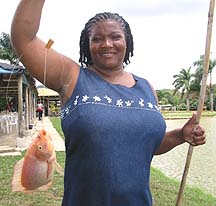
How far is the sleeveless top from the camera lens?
1.66 metres

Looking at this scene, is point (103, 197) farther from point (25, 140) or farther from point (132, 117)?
point (25, 140)

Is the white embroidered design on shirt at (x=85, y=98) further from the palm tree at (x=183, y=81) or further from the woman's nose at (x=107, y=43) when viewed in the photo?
the palm tree at (x=183, y=81)

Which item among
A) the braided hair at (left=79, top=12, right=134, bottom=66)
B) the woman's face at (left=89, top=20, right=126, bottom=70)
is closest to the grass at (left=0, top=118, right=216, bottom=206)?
the braided hair at (left=79, top=12, right=134, bottom=66)

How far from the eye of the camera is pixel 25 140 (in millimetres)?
10539

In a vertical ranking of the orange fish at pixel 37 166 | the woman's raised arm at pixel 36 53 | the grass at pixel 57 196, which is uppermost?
the woman's raised arm at pixel 36 53

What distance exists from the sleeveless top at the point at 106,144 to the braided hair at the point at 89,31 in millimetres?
192

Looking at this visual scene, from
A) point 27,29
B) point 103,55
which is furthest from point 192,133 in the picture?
point 27,29

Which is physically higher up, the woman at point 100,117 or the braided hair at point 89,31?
the braided hair at point 89,31

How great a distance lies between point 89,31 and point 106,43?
0.12 metres

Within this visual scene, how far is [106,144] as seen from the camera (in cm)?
166

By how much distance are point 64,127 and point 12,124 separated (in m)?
15.0

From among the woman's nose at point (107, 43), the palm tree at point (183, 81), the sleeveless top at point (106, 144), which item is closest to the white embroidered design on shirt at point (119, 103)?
the sleeveless top at point (106, 144)

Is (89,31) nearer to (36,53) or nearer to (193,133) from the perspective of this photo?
(36,53)

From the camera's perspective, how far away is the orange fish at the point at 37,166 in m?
1.75
